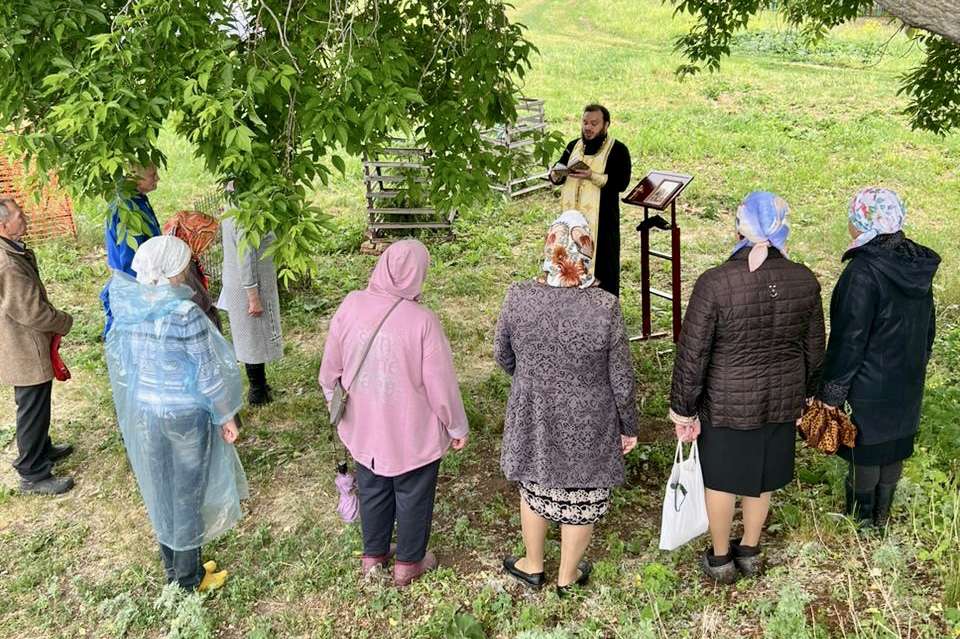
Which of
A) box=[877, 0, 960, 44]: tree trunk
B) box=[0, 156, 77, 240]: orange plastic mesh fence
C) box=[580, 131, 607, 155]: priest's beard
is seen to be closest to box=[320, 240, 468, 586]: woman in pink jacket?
box=[877, 0, 960, 44]: tree trunk

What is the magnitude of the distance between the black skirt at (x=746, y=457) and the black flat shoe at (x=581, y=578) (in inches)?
29.8

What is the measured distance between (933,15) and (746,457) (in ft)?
6.37

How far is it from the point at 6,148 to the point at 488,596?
2908 millimetres

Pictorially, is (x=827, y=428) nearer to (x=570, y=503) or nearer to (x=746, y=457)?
(x=746, y=457)

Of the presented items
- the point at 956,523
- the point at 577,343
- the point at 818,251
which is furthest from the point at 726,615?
the point at 818,251

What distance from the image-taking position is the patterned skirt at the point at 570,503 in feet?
11.9

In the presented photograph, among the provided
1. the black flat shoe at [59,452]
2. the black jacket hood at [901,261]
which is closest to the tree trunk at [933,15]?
the black jacket hood at [901,261]

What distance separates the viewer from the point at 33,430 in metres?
5.11

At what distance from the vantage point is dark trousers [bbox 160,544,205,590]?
4016 millimetres

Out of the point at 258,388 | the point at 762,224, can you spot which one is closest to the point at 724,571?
the point at 762,224

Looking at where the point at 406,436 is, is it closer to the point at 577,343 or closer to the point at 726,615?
the point at 577,343

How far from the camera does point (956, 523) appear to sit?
3.79 meters

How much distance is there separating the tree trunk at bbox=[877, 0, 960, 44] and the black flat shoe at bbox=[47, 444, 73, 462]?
5.51 meters

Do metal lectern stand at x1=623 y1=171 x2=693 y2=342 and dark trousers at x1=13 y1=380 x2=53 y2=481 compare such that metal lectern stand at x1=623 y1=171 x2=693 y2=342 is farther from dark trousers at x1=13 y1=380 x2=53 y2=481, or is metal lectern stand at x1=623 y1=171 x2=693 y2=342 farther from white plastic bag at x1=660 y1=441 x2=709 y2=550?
dark trousers at x1=13 y1=380 x2=53 y2=481
